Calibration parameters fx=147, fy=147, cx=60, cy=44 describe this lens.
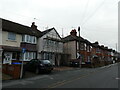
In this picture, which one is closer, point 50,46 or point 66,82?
point 66,82

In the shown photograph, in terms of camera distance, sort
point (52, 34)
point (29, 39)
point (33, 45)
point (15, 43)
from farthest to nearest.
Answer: point (52, 34)
point (33, 45)
point (29, 39)
point (15, 43)

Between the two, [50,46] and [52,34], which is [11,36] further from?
[52,34]

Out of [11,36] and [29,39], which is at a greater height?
[11,36]

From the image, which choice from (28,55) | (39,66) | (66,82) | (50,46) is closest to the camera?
(66,82)

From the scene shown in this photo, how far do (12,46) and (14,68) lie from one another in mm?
8585

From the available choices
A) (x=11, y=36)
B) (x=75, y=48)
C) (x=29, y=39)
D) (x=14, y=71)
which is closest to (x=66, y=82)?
(x=14, y=71)

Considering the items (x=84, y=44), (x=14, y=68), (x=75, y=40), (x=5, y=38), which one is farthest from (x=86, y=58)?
(x=14, y=68)

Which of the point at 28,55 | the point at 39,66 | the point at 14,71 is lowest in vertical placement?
the point at 14,71

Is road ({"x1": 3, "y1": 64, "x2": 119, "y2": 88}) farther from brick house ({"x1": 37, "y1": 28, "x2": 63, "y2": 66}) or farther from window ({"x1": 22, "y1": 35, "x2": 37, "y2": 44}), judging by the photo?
brick house ({"x1": 37, "y1": 28, "x2": 63, "y2": 66})

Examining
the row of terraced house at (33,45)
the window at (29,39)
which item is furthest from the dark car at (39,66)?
the window at (29,39)

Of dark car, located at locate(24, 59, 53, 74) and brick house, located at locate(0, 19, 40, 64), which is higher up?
brick house, located at locate(0, 19, 40, 64)

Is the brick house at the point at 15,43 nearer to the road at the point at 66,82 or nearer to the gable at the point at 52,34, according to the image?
the gable at the point at 52,34

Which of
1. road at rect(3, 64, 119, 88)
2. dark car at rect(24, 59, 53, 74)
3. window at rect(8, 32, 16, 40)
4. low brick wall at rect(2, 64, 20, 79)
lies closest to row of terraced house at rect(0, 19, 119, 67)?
window at rect(8, 32, 16, 40)

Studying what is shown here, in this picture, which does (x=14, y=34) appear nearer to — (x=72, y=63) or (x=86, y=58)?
(x=72, y=63)
